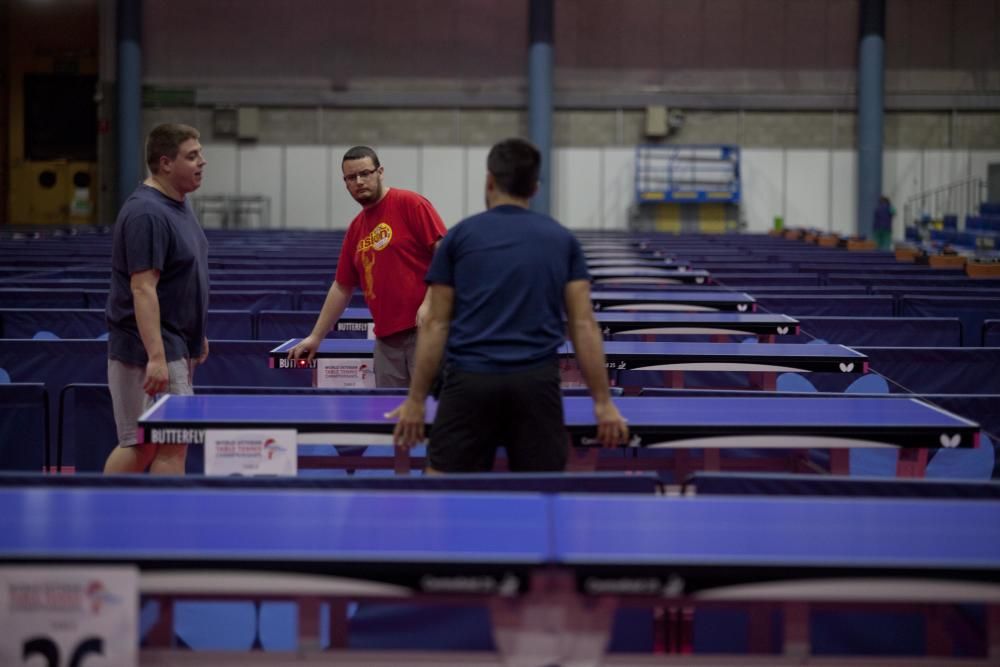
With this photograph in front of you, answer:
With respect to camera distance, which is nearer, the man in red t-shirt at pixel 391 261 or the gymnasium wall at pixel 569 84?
the man in red t-shirt at pixel 391 261

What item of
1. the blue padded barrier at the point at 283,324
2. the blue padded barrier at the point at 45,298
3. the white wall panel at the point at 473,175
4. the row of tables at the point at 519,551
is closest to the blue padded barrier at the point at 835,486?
the row of tables at the point at 519,551

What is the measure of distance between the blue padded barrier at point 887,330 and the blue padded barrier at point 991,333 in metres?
0.16

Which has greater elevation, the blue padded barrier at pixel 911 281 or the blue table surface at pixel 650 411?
the blue padded barrier at pixel 911 281

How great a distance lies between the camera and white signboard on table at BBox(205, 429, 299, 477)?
4113 millimetres

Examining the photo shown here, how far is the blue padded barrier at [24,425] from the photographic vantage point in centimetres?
530

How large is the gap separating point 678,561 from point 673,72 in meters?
27.6

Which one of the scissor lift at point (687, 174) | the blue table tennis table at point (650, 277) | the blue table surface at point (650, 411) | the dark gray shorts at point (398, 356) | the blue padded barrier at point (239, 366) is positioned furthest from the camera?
the scissor lift at point (687, 174)

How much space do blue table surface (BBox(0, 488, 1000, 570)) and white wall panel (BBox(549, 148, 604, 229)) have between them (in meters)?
26.1

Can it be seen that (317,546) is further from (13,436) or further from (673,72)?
(673,72)

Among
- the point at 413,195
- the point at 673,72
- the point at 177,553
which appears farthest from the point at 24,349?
the point at 673,72

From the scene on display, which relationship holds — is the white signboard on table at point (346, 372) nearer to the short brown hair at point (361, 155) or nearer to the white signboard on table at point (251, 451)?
the short brown hair at point (361, 155)

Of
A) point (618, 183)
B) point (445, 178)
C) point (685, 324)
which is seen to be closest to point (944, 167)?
point (618, 183)

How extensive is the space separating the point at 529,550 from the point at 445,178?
26.9m

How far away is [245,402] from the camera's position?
184 inches
